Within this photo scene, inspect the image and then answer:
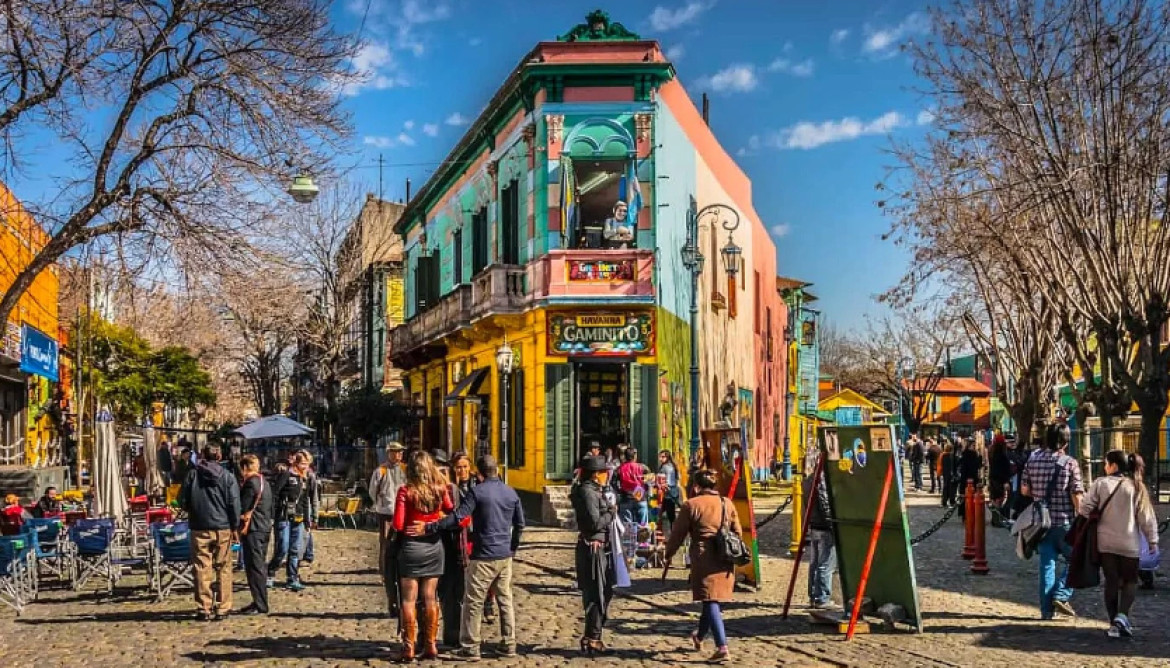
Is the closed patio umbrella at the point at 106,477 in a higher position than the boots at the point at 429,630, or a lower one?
higher

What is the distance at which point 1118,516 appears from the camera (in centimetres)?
1096

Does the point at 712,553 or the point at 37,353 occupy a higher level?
the point at 37,353

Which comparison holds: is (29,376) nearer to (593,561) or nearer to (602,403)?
(602,403)

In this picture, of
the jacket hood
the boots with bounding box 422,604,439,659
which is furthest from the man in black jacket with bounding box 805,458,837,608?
the jacket hood

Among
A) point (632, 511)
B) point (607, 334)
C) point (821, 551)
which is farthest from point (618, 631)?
point (607, 334)

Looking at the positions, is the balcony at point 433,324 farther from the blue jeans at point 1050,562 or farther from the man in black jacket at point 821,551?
the blue jeans at point 1050,562

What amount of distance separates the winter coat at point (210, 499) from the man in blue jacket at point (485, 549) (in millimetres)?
3314

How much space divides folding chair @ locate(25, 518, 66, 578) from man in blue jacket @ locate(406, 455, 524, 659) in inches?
278

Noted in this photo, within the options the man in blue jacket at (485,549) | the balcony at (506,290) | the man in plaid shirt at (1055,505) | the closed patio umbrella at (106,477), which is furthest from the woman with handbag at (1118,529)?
the balcony at (506,290)

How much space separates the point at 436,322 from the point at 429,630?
22.9m

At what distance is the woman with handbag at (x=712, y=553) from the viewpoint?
32.4 ft

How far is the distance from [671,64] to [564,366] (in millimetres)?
6523

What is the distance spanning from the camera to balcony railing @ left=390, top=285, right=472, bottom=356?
28938 millimetres

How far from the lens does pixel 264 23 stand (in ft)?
48.0
